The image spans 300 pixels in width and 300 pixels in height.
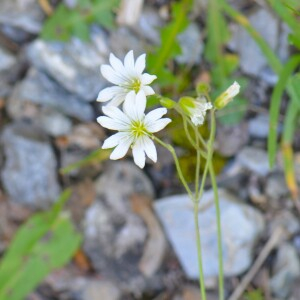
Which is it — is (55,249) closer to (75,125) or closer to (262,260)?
(75,125)

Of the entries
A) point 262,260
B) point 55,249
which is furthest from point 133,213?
point 262,260

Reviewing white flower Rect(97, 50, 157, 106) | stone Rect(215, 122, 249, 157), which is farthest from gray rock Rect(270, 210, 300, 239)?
white flower Rect(97, 50, 157, 106)

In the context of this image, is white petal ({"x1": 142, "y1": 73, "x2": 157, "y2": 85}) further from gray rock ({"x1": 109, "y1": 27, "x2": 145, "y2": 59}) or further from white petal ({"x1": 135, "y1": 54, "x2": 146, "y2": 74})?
gray rock ({"x1": 109, "y1": 27, "x2": 145, "y2": 59})

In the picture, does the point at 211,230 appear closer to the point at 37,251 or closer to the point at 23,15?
the point at 37,251

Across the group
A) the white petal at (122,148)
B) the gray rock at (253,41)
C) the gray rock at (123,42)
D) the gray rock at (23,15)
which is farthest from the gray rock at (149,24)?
the white petal at (122,148)

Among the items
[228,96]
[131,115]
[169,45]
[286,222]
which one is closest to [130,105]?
[131,115]

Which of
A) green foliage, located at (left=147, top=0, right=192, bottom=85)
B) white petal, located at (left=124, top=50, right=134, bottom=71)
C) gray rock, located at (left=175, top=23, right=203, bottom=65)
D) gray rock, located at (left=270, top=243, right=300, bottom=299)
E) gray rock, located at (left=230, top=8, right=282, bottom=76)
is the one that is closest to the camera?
white petal, located at (left=124, top=50, right=134, bottom=71)

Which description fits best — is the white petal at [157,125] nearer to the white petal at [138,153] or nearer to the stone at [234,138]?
the white petal at [138,153]
